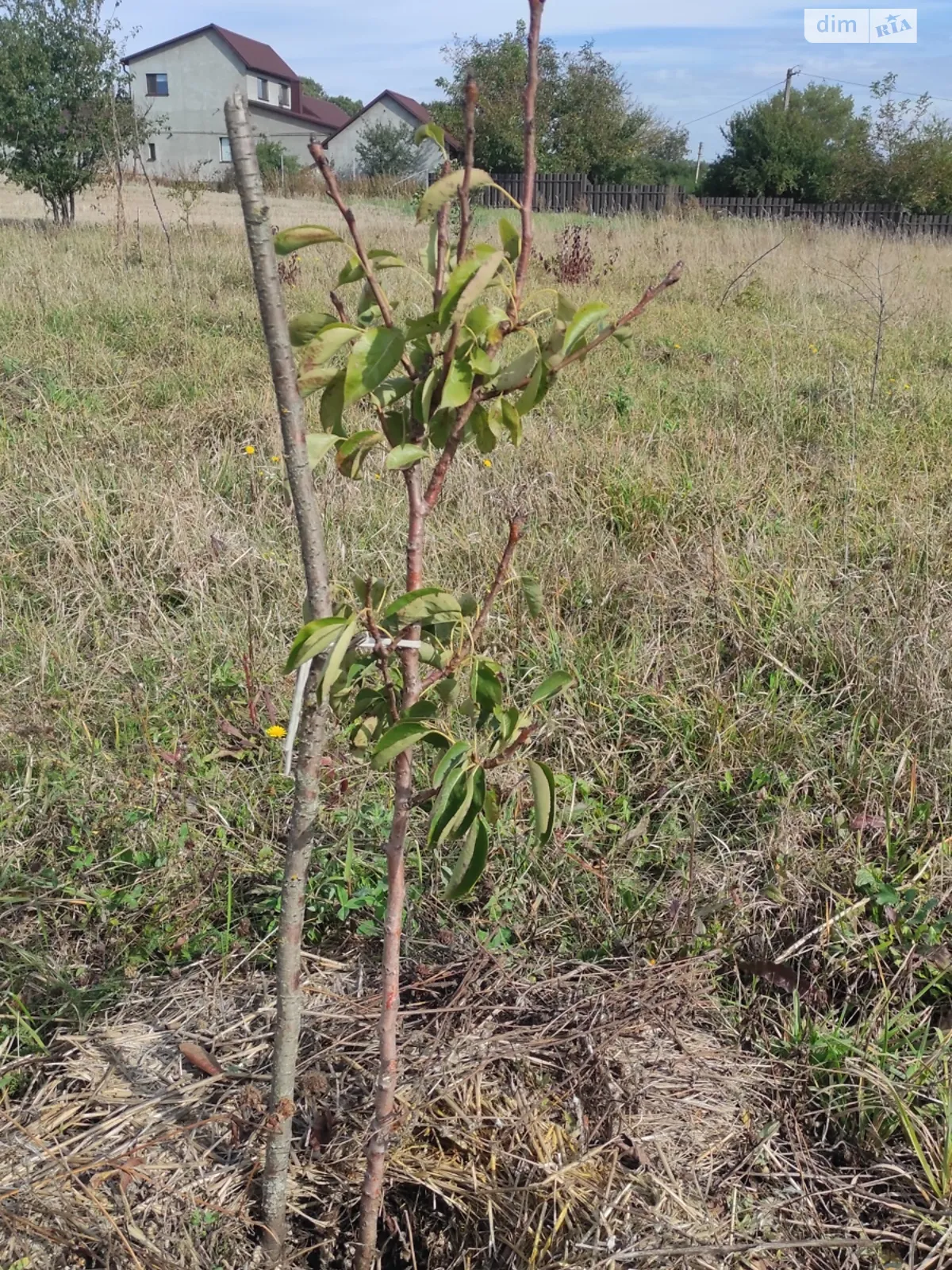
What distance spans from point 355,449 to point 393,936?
63cm

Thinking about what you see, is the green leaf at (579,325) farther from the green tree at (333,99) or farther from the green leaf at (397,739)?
the green tree at (333,99)

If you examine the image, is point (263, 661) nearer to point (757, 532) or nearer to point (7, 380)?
point (757, 532)

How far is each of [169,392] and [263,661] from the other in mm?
2437

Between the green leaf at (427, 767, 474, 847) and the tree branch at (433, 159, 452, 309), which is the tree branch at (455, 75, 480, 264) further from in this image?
the green leaf at (427, 767, 474, 847)

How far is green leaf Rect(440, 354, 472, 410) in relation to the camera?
34.6 inches

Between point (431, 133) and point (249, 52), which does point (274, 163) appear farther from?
point (431, 133)

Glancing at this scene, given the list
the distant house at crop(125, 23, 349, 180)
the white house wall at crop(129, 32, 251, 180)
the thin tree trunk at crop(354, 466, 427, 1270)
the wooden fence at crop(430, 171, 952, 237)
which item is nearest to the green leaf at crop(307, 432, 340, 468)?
the thin tree trunk at crop(354, 466, 427, 1270)

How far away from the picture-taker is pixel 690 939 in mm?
1824

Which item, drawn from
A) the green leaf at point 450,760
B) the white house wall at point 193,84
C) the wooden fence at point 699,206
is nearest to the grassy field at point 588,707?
the green leaf at point 450,760

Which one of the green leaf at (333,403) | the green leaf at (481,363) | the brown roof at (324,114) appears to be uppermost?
the brown roof at (324,114)

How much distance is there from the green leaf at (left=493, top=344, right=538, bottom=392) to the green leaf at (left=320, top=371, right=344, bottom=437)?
0.16m

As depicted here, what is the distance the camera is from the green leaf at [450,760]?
99cm

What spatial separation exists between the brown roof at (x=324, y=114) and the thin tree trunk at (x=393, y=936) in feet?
158

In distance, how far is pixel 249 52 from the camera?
1577 inches
